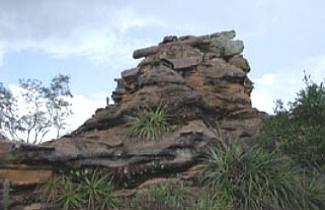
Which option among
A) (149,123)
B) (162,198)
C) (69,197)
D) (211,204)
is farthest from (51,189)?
(211,204)

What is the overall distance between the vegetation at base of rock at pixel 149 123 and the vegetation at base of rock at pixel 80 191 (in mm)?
1625

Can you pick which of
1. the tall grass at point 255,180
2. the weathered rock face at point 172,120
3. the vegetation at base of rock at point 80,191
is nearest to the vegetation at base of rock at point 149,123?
the weathered rock face at point 172,120

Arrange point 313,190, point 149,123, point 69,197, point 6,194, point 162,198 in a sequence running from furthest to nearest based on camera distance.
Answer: point 149,123, point 313,190, point 69,197, point 6,194, point 162,198

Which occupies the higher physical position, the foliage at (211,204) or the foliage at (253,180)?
the foliage at (253,180)

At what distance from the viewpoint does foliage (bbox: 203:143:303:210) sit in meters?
13.1

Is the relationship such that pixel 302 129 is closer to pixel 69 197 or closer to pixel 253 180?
pixel 253 180

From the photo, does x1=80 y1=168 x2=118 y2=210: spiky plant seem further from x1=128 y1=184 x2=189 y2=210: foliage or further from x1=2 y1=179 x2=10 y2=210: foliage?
x1=2 y1=179 x2=10 y2=210: foliage

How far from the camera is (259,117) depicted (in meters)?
17.3

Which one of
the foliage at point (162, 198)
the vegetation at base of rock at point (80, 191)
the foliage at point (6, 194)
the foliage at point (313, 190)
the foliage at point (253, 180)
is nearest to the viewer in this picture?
the foliage at point (162, 198)

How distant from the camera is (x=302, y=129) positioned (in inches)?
547

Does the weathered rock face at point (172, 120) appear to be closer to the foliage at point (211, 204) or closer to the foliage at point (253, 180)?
the foliage at point (253, 180)

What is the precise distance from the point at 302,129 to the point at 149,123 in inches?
144

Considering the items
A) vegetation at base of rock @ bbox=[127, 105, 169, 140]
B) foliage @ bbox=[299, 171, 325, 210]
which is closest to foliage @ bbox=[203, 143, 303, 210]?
foliage @ bbox=[299, 171, 325, 210]

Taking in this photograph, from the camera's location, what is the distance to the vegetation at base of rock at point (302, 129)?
13805 millimetres
